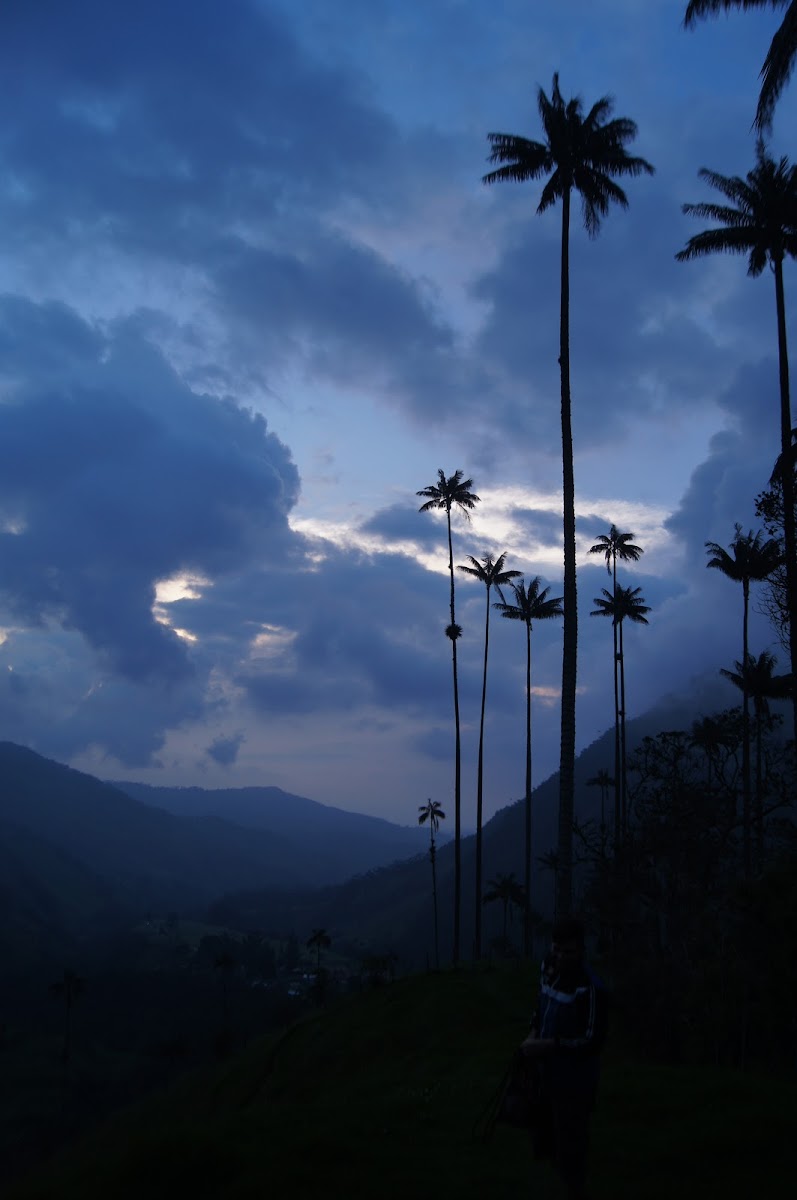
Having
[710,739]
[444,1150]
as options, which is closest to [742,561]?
[710,739]

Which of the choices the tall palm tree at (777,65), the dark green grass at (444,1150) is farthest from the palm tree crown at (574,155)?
the dark green grass at (444,1150)

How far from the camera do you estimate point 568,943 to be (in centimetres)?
842

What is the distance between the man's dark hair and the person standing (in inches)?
0.4

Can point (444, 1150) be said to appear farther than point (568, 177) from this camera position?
No

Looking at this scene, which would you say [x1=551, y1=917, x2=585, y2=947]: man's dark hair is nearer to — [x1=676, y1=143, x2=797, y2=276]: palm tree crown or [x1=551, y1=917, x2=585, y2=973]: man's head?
[x1=551, y1=917, x2=585, y2=973]: man's head

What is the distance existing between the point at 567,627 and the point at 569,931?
71.1 ft

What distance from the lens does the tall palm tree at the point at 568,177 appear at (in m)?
29.2

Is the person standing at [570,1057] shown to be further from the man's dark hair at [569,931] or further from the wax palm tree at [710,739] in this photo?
the wax palm tree at [710,739]

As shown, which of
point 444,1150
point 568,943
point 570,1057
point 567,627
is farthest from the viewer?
point 567,627

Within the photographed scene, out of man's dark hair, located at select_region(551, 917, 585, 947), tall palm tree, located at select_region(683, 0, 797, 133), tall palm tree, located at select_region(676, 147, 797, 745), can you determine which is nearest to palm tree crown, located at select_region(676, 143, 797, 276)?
tall palm tree, located at select_region(676, 147, 797, 745)

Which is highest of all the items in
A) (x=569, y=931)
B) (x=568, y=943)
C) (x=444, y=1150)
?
(x=569, y=931)

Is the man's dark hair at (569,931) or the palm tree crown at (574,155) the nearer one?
the man's dark hair at (569,931)

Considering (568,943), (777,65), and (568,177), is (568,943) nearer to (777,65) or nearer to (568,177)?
(777,65)

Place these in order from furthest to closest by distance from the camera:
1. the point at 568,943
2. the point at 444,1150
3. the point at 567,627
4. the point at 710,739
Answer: the point at 710,739
the point at 567,627
the point at 444,1150
the point at 568,943
